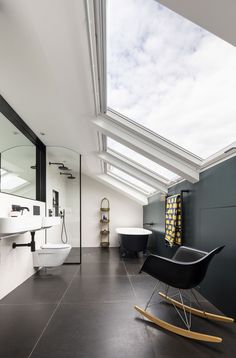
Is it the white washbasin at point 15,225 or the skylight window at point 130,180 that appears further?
the skylight window at point 130,180

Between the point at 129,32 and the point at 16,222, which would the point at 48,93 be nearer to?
the point at 129,32

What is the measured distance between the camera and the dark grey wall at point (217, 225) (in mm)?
2236

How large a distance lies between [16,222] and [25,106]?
153 centimetres

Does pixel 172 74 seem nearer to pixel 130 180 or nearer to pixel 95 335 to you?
pixel 95 335

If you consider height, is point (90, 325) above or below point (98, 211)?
below

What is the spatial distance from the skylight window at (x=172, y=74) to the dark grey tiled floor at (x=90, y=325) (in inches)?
69.9

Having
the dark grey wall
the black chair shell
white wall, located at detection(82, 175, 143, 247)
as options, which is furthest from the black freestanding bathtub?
the black chair shell

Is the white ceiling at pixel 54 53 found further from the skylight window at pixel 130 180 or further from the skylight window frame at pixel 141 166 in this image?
the skylight window at pixel 130 180

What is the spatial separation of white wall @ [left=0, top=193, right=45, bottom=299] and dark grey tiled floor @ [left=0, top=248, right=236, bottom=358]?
0.42 feet

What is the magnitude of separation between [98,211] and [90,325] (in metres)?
5.15

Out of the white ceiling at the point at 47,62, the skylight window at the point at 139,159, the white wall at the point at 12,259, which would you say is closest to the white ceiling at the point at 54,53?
the white ceiling at the point at 47,62

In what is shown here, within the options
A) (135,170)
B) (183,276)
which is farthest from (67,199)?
(183,276)

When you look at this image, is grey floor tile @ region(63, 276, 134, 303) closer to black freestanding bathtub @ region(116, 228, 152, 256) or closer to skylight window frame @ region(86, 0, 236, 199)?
black freestanding bathtub @ region(116, 228, 152, 256)

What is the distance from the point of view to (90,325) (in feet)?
7.25
